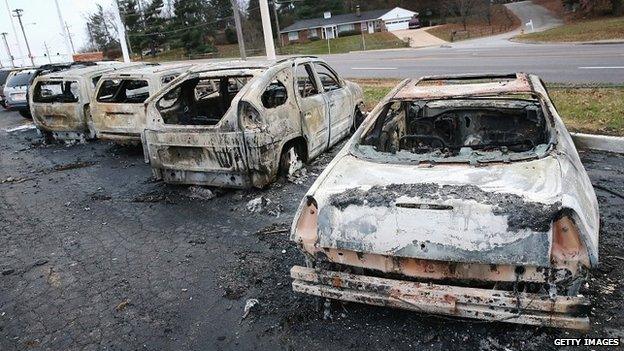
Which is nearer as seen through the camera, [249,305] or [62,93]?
[249,305]

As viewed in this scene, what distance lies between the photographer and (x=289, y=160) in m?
6.29

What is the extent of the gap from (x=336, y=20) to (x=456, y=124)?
63153mm

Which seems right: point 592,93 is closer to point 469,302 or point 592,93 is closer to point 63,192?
point 469,302

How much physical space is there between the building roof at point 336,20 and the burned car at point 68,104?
186ft

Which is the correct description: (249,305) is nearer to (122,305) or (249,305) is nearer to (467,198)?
(122,305)

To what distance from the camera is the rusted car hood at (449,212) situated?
8.64 ft

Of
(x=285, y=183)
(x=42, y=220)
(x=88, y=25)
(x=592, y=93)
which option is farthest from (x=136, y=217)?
(x=88, y=25)

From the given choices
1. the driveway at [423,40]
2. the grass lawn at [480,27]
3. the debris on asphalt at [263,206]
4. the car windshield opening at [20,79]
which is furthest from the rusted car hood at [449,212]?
the grass lawn at [480,27]

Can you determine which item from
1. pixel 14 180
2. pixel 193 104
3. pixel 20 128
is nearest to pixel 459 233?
pixel 193 104

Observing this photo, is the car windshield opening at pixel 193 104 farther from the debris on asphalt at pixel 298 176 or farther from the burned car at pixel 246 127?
the debris on asphalt at pixel 298 176

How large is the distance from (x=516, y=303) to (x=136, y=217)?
15.3 feet

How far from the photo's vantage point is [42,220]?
603cm

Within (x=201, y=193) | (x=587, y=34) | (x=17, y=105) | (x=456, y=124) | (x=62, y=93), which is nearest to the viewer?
(x=456, y=124)

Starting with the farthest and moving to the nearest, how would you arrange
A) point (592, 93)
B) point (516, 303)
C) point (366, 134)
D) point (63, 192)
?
point (592, 93), point (63, 192), point (366, 134), point (516, 303)
